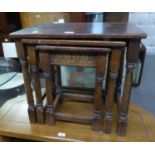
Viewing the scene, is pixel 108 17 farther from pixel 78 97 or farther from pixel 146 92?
pixel 78 97

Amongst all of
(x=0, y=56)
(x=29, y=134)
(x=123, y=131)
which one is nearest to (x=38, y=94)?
(x=29, y=134)

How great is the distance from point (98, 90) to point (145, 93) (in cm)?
107

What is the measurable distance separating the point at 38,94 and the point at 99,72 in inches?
12.0

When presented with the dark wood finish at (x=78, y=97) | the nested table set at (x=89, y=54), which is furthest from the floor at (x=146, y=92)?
the nested table set at (x=89, y=54)

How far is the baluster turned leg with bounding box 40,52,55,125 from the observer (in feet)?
2.13

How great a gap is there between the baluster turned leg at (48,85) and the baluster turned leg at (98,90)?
0.20 metres

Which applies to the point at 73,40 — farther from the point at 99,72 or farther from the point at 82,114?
the point at 82,114

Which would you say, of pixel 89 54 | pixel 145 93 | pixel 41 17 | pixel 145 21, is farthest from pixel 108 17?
pixel 89 54

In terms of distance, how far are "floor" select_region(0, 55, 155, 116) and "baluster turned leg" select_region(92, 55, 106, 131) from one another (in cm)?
77

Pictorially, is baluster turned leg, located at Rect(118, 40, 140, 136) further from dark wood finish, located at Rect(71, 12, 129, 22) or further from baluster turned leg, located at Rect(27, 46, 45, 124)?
dark wood finish, located at Rect(71, 12, 129, 22)

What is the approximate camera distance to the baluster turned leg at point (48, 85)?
25.6 inches

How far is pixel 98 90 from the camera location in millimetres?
664

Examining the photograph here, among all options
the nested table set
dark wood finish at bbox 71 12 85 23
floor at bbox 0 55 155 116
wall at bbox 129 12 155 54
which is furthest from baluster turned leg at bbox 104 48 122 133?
wall at bbox 129 12 155 54

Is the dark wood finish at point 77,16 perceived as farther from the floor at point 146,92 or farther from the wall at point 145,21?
the wall at point 145,21
